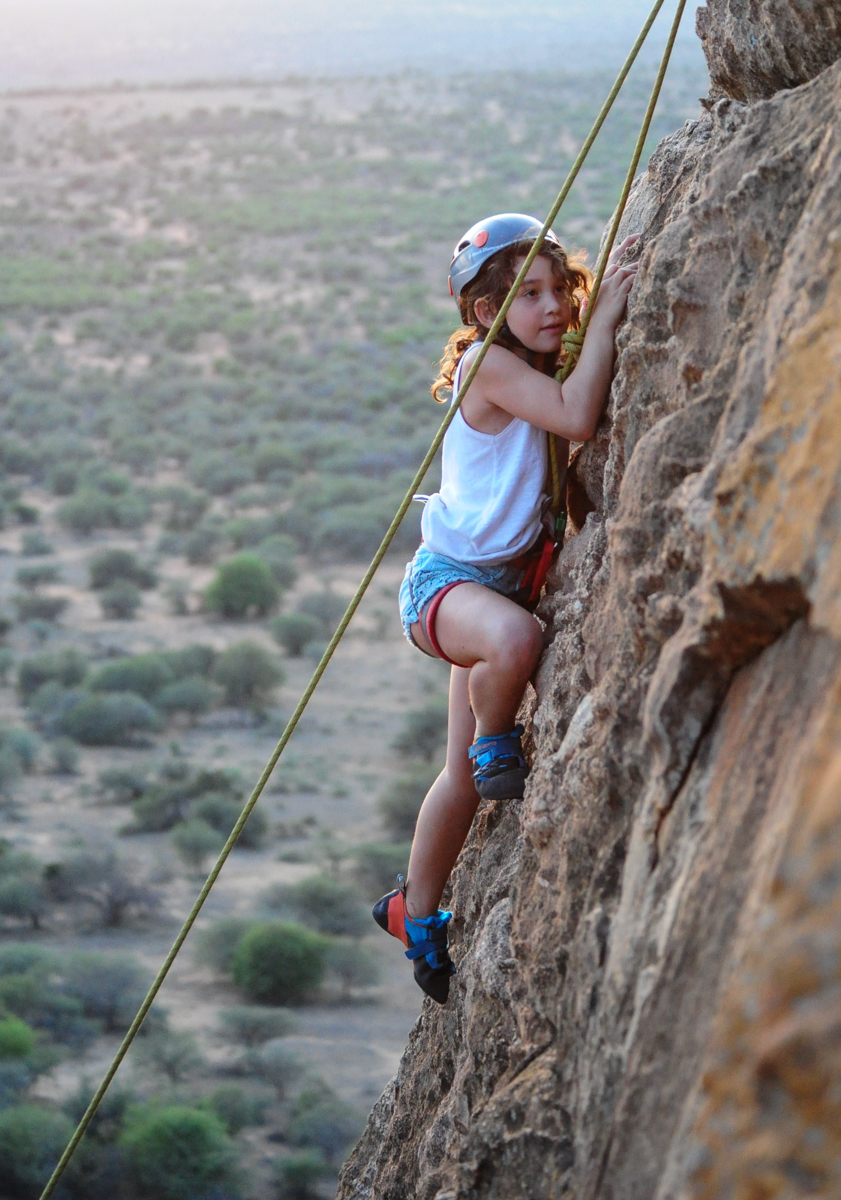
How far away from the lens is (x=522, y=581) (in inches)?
139

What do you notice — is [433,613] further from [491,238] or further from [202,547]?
[202,547]

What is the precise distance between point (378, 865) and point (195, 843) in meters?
2.12

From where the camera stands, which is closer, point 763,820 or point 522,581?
point 763,820

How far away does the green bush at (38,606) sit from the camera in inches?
775

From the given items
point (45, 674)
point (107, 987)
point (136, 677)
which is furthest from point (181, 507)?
point (107, 987)

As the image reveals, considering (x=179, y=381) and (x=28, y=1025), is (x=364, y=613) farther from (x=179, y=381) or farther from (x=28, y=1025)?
(x=179, y=381)

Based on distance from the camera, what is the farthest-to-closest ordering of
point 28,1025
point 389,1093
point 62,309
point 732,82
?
1. point 62,309
2. point 28,1025
3. point 389,1093
4. point 732,82

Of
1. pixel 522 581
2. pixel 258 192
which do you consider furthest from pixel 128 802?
pixel 258 192

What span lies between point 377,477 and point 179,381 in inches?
322

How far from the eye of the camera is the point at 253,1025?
11.4 metres

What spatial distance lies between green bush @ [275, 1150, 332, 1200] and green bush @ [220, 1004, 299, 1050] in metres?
1.63

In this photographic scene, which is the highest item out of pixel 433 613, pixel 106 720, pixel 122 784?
pixel 106 720

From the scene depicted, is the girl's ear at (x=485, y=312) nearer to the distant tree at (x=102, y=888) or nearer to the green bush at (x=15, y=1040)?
the green bush at (x=15, y=1040)

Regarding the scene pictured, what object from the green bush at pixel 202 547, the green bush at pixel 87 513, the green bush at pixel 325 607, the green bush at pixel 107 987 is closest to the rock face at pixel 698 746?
the green bush at pixel 107 987
